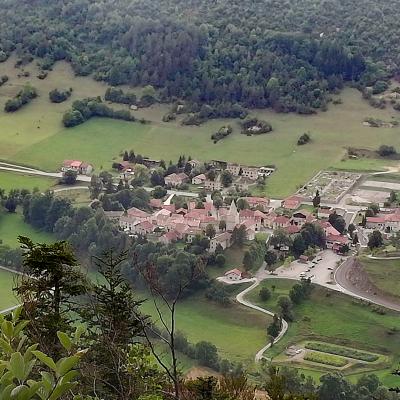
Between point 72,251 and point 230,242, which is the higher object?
point 72,251

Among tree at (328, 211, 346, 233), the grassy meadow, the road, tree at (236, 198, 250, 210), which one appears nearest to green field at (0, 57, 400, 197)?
the road

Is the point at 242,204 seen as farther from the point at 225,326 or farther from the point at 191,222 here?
the point at 225,326

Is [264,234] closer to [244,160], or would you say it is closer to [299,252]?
[299,252]

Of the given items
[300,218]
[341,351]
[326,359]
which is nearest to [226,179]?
[300,218]

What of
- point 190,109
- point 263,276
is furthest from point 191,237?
point 190,109

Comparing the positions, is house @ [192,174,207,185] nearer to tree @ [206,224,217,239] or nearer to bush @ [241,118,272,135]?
bush @ [241,118,272,135]
